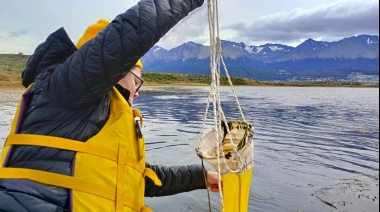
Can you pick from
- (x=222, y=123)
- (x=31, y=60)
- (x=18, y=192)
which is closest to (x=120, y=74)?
(x=31, y=60)

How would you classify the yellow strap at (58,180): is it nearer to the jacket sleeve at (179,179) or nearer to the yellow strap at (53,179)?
the yellow strap at (53,179)

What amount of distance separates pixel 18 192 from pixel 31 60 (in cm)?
87

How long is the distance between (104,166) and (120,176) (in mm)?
156

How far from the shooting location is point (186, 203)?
6652 mm

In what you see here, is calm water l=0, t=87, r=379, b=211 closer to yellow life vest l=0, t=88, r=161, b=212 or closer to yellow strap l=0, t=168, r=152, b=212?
yellow life vest l=0, t=88, r=161, b=212

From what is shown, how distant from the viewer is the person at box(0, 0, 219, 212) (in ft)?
6.86

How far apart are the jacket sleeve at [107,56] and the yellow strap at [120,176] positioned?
1.40 feet

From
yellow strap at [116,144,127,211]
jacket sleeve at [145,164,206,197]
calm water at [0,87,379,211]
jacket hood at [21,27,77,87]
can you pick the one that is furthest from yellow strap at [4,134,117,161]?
calm water at [0,87,379,211]

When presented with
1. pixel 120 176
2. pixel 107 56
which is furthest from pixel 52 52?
pixel 120 176

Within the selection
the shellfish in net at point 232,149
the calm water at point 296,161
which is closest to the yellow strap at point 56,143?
the shellfish in net at point 232,149

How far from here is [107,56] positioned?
207 cm

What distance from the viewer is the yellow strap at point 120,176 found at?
94.3 inches

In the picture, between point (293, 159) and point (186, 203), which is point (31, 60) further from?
point (293, 159)

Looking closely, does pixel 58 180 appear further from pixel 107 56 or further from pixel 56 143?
pixel 107 56
